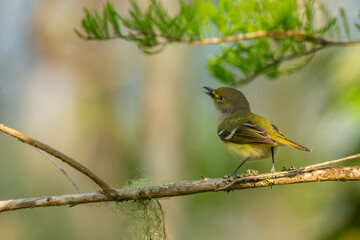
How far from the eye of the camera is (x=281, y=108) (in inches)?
443

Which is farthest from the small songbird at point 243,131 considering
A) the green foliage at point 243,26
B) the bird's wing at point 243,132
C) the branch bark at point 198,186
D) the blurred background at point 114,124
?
the blurred background at point 114,124

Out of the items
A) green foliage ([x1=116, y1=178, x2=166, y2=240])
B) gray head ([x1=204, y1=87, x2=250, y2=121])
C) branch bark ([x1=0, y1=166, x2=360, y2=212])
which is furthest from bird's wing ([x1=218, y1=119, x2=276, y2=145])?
green foliage ([x1=116, y1=178, x2=166, y2=240])

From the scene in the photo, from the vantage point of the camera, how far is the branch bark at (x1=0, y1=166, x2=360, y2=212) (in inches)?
97.5

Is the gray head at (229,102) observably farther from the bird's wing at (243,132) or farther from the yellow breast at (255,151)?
the yellow breast at (255,151)

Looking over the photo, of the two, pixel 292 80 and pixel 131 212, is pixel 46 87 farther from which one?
pixel 131 212

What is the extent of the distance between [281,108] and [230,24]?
855 cm

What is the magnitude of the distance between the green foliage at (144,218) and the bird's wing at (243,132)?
98 cm

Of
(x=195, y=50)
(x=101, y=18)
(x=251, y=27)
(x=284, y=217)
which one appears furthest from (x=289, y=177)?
(x=195, y=50)

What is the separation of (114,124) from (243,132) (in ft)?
26.9

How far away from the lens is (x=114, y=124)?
11617mm

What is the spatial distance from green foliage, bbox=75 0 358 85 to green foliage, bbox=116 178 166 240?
1.10 meters

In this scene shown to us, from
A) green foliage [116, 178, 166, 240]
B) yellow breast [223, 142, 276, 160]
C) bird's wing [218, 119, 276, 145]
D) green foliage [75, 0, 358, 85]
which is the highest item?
green foliage [75, 0, 358, 85]

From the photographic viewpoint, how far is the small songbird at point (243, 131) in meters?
3.45

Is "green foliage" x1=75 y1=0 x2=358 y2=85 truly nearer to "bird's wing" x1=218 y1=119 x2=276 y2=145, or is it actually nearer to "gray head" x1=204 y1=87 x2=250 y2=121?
"bird's wing" x1=218 y1=119 x2=276 y2=145
